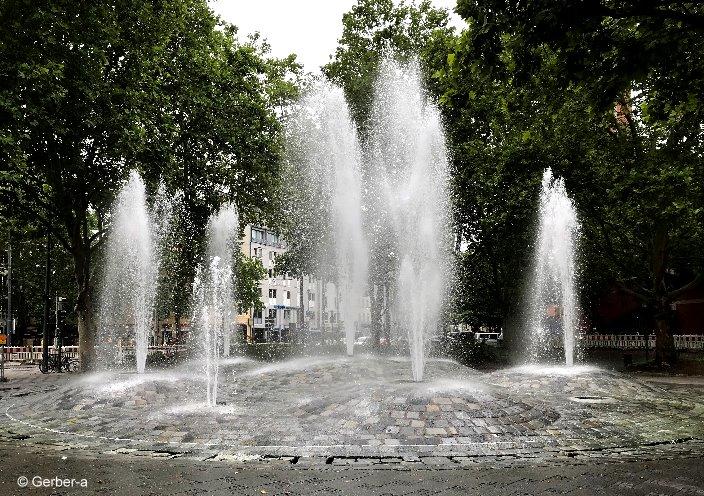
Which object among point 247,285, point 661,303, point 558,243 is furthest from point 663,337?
point 247,285

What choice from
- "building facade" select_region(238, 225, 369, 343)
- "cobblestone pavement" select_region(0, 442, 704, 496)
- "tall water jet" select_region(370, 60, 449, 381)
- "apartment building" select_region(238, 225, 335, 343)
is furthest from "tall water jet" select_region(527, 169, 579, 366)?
"apartment building" select_region(238, 225, 335, 343)

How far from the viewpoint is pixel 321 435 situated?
9.00 m

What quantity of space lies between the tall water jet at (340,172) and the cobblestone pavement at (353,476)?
1512cm

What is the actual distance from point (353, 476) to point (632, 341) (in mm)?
33400

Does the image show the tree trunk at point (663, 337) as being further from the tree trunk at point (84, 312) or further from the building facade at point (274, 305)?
the building facade at point (274, 305)

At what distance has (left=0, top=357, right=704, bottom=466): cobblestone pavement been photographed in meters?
8.10

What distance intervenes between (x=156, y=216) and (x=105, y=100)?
6.96 meters

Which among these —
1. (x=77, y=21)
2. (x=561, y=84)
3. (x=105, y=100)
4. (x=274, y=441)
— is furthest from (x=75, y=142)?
(x=561, y=84)

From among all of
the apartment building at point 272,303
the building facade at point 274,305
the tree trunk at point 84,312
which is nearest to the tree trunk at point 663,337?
→ the tree trunk at point 84,312

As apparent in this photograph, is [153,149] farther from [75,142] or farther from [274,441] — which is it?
[274,441]

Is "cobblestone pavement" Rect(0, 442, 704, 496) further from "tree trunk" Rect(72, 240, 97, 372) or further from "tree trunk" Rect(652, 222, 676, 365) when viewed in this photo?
"tree trunk" Rect(652, 222, 676, 365)

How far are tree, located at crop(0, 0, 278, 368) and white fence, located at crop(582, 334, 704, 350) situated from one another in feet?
73.6

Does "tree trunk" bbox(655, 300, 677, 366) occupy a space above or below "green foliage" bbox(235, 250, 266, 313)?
below

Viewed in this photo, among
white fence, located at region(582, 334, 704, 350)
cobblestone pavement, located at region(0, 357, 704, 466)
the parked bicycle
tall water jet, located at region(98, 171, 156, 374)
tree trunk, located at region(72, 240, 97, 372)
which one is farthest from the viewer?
white fence, located at region(582, 334, 704, 350)
